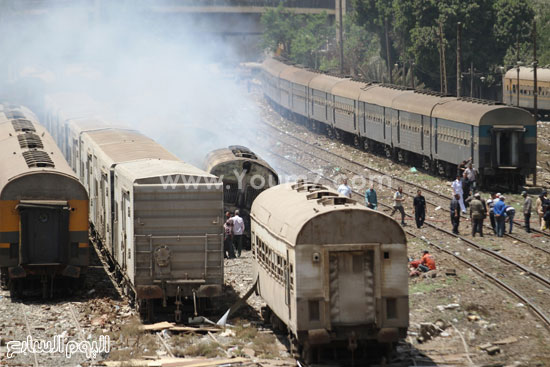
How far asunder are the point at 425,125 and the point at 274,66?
2895cm

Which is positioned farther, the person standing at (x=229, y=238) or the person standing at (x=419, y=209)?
the person standing at (x=419, y=209)

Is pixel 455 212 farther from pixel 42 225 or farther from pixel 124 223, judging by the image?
pixel 42 225

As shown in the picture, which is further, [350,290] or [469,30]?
[469,30]

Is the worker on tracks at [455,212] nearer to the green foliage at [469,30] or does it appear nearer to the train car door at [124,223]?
the train car door at [124,223]

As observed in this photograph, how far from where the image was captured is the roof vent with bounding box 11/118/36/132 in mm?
24172

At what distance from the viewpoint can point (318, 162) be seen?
3816cm

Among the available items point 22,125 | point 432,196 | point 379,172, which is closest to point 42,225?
point 22,125

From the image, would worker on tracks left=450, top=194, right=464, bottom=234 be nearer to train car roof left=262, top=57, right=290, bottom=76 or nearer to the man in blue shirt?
the man in blue shirt

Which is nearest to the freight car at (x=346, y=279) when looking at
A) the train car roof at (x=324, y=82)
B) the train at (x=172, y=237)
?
the train at (x=172, y=237)

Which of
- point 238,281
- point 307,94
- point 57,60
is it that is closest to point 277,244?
point 238,281

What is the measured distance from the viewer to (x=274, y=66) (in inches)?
2463

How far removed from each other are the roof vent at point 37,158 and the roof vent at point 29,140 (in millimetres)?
785

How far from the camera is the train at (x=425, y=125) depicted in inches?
1201

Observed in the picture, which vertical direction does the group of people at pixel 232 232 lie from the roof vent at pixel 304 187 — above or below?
below
